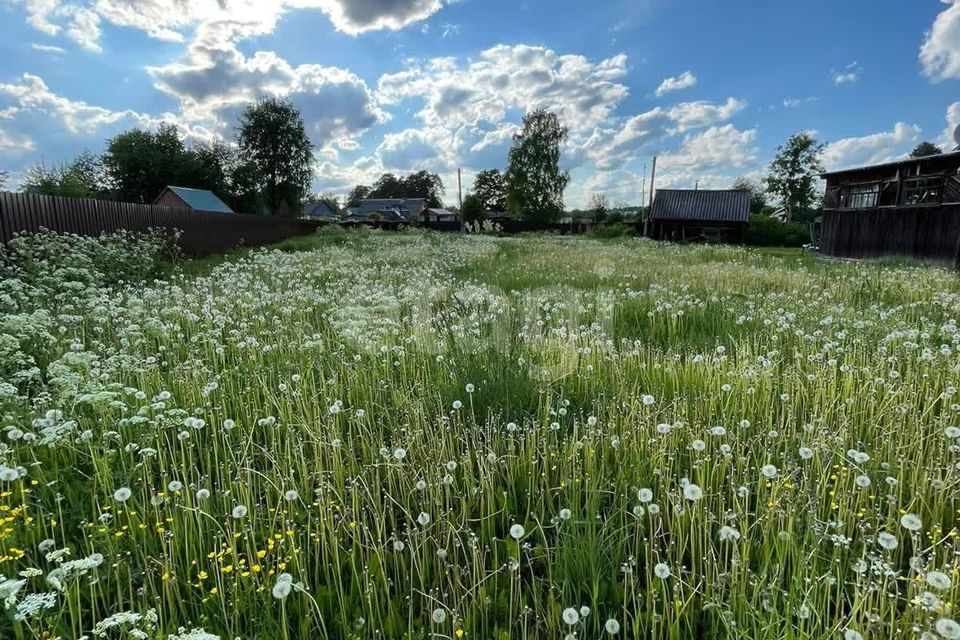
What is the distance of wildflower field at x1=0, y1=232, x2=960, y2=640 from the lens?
1.79 m

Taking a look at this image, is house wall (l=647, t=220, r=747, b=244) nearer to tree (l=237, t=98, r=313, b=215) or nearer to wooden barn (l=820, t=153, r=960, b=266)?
wooden barn (l=820, t=153, r=960, b=266)

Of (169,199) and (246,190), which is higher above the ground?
(246,190)

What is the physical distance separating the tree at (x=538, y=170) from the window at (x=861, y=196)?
46.3 metres

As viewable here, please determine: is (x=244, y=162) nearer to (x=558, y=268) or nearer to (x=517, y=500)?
(x=558, y=268)


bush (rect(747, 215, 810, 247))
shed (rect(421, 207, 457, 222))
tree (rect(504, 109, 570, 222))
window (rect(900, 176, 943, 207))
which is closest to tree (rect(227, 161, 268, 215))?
tree (rect(504, 109, 570, 222))

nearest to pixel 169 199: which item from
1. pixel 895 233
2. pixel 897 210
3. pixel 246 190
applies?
pixel 246 190

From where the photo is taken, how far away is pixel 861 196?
25781mm

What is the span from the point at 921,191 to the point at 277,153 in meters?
64.6

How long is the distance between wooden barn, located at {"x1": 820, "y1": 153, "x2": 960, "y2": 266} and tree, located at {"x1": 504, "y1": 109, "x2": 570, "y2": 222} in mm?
45088

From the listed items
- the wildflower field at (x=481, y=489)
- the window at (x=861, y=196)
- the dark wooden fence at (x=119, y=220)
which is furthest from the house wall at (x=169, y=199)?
the window at (x=861, y=196)

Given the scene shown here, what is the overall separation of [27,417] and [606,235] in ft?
162

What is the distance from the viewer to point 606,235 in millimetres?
48969

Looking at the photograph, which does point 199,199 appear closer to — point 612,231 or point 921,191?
point 612,231

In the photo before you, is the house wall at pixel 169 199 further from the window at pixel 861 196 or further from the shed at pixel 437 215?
the window at pixel 861 196
